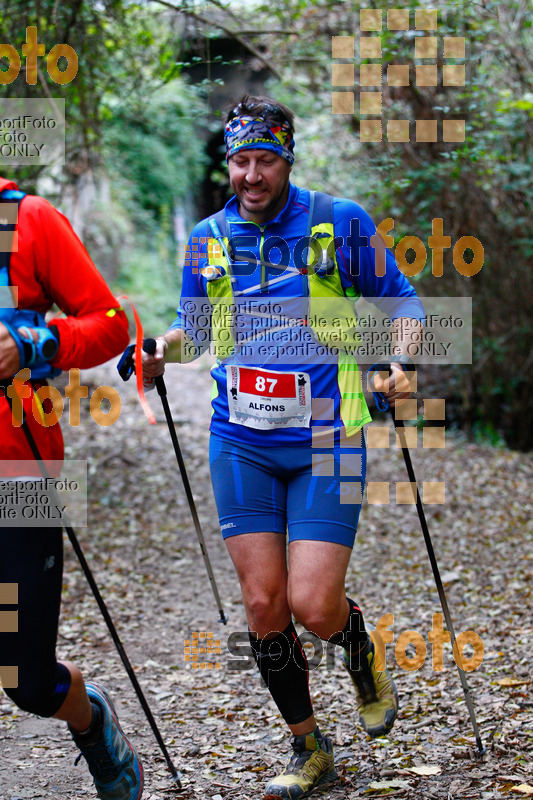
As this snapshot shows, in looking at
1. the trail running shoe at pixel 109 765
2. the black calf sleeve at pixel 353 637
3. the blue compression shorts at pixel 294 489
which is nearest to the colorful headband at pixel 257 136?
the blue compression shorts at pixel 294 489

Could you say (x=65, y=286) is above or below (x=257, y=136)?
below

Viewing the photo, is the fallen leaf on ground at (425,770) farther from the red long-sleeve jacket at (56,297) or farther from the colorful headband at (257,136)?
the colorful headband at (257,136)

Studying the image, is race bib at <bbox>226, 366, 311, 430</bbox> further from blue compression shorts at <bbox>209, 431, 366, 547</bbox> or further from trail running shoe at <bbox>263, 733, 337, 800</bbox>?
trail running shoe at <bbox>263, 733, 337, 800</bbox>

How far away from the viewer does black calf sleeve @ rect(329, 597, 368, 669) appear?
9.91ft

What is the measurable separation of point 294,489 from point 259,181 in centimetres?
110

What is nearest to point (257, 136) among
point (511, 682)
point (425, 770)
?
point (425, 770)

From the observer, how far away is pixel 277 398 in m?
2.82

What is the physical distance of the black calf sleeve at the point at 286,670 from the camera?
2883 millimetres

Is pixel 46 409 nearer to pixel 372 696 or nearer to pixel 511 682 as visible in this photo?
pixel 372 696

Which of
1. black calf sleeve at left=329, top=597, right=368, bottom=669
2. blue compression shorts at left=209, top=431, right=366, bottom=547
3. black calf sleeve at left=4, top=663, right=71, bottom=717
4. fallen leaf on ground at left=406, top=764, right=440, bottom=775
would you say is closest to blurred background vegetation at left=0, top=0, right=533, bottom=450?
blue compression shorts at left=209, top=431, right=366, bottom=547

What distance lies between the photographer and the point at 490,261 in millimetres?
8922

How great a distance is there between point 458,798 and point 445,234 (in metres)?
6.79

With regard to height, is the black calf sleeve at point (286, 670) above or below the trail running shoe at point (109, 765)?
above

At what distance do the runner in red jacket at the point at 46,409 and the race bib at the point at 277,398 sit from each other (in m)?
0.50
